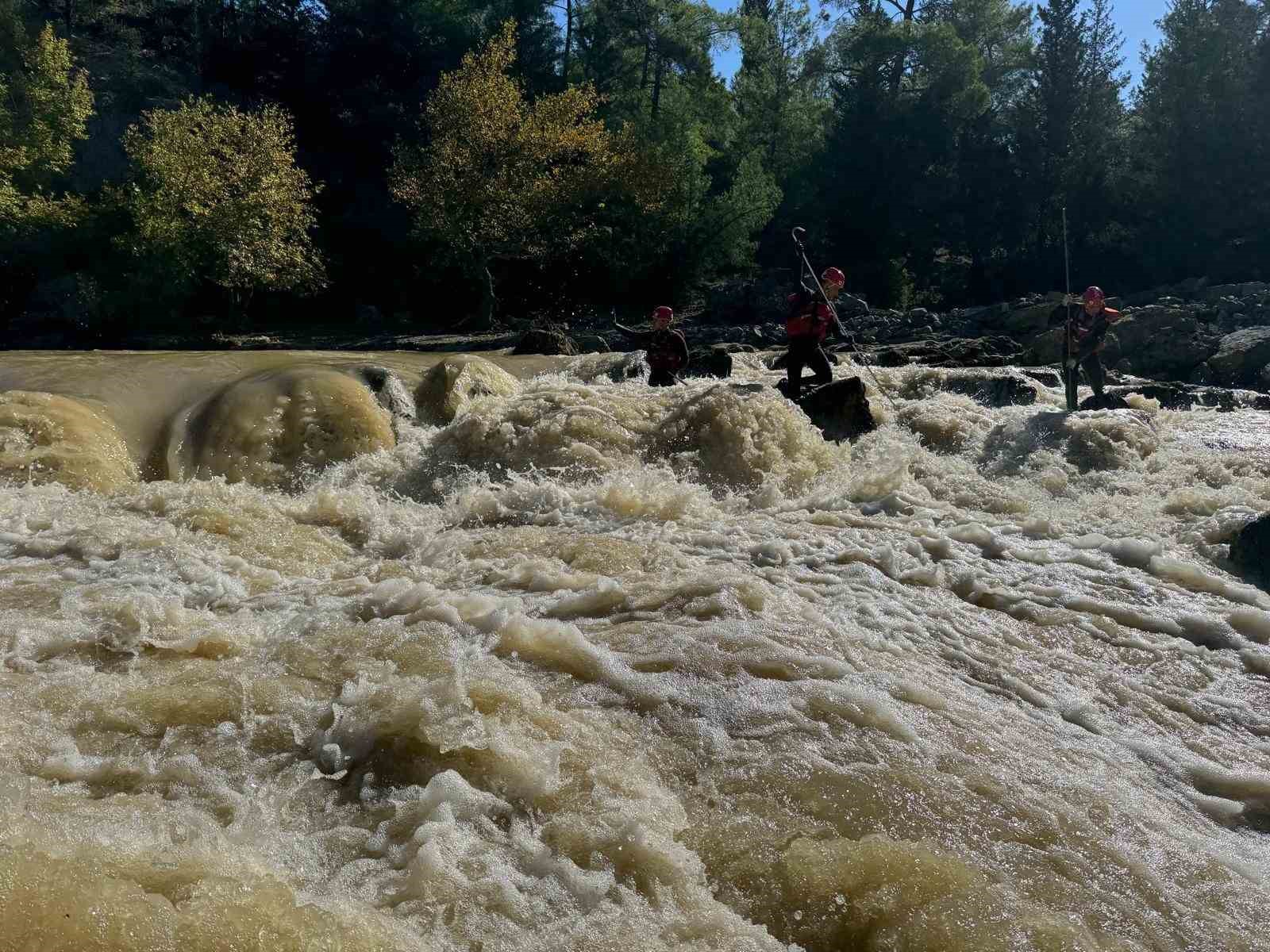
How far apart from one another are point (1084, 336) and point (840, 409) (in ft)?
15.0

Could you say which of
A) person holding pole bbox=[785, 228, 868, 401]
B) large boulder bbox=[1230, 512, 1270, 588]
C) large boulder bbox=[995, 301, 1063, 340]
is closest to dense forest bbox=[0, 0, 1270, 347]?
large boulder bbox=[995, 301, 1063, 340]

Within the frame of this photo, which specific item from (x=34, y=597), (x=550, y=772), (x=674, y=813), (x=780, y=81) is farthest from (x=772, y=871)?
(x=780, y=81)

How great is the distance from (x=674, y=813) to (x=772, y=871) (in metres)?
0.41

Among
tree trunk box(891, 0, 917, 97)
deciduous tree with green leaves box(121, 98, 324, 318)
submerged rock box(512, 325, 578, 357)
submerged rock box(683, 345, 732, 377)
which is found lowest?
submerged rock box(683, 345, 732, 377)

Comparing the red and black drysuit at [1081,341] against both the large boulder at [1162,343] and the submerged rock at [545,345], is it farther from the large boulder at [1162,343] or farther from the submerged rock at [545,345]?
the large boulder at [1162,343]

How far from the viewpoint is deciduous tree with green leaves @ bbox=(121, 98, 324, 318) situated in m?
22.7

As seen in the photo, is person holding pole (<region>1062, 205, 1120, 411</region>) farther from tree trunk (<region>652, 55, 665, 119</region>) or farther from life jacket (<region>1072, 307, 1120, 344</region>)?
tree trunk (<region>652, 55, 665, 119</region>)

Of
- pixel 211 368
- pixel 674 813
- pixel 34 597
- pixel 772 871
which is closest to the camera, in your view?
pixel 772 871

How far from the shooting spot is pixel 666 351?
11.1m

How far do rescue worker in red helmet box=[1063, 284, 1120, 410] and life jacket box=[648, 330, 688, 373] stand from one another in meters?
5.16

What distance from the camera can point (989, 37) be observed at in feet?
122

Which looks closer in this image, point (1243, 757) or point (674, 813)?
point (674, 813)

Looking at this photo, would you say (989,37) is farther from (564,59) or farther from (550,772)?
(550,772)

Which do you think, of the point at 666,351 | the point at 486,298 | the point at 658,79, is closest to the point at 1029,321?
the point at 486,298
